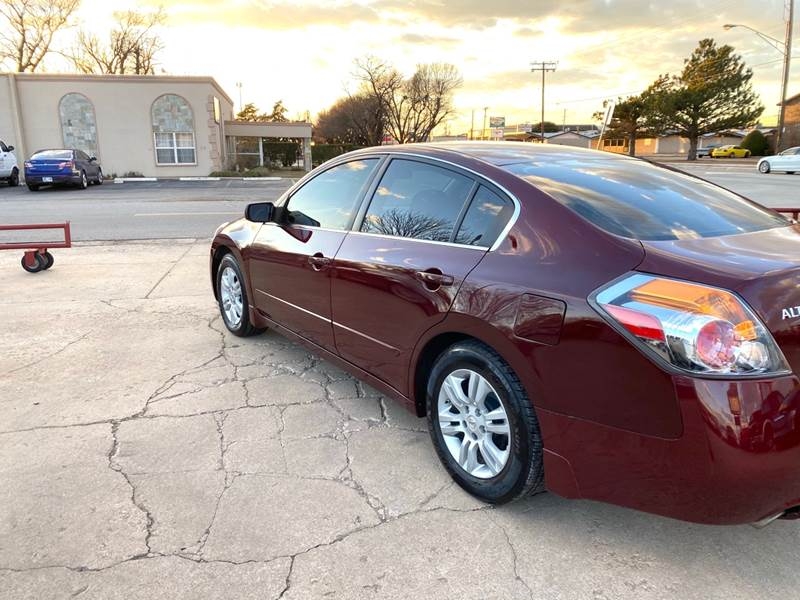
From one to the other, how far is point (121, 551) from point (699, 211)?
9.68ft

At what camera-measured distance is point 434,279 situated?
275cm

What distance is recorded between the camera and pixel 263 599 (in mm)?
2156

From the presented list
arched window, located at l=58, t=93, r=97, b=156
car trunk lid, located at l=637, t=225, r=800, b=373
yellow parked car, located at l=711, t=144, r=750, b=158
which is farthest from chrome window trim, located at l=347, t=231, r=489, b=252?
yellow parked car, located at l=711, t=144, r=750, b=158

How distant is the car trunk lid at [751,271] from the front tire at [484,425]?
755 mm

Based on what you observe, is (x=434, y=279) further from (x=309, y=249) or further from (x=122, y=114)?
(x=122, y=114)

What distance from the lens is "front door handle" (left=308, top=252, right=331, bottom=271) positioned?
3.56m

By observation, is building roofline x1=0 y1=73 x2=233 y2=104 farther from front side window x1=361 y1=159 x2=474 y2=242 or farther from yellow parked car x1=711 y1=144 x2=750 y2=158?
yellow parked car x1=711 y1=144 x2=750 y2=158

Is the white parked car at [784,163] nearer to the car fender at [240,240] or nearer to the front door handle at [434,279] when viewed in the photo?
the car fender at [240,240]

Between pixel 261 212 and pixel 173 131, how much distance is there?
94.0ft

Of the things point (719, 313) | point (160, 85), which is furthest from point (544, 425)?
point (160, 85)

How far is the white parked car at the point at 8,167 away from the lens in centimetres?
2375

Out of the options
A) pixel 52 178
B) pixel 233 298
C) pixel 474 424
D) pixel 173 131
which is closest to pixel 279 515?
pixel 474 424

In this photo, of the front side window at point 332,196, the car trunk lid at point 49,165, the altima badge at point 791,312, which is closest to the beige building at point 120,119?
the car trunk lid at point 49,165

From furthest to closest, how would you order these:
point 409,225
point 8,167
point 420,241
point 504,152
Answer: point 8,167 → point 504,152 → point 409,225 → point 420,241
